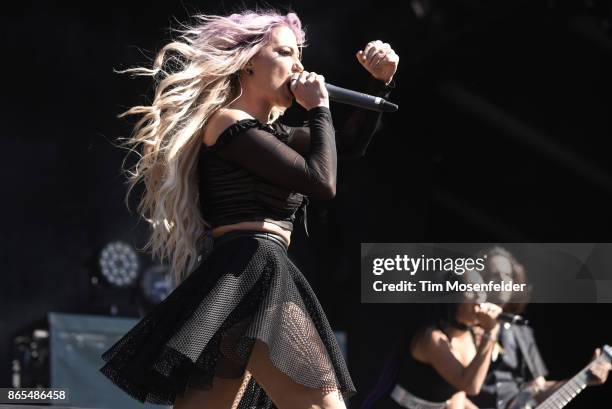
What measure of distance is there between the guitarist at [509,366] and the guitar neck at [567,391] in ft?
0.10

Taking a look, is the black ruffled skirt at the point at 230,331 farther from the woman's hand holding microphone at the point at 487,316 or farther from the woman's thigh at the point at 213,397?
the woman's hand holding microphone at the point at 487,316

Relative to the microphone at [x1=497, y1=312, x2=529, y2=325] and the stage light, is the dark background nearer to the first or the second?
the stage light

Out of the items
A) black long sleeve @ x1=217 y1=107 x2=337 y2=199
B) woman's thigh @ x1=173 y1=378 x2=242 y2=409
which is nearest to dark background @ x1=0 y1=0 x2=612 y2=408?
black long sleeve @ x1=217 y1=107 x2=337 y2=199

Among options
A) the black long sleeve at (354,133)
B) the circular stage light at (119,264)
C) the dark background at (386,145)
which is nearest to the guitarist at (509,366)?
the dark background at (386,145)

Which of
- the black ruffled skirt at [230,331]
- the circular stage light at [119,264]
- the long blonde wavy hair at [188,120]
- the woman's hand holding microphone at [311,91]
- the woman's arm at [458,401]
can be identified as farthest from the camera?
the circular stage light at [119,264]

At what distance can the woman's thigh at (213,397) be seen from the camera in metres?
2.34

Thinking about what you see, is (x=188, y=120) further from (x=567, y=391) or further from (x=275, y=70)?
(x=567, y=391)

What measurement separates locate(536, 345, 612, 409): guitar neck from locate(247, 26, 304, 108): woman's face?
3.01 m

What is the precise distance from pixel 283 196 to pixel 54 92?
313 centimetres

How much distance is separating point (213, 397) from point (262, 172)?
0.53m

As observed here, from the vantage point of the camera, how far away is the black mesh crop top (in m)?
2.35

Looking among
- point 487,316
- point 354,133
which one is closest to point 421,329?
point 487,316

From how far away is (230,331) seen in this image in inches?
91.3

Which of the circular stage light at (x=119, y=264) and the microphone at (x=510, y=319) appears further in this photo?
the circular stage light at (x=119, y=264)
